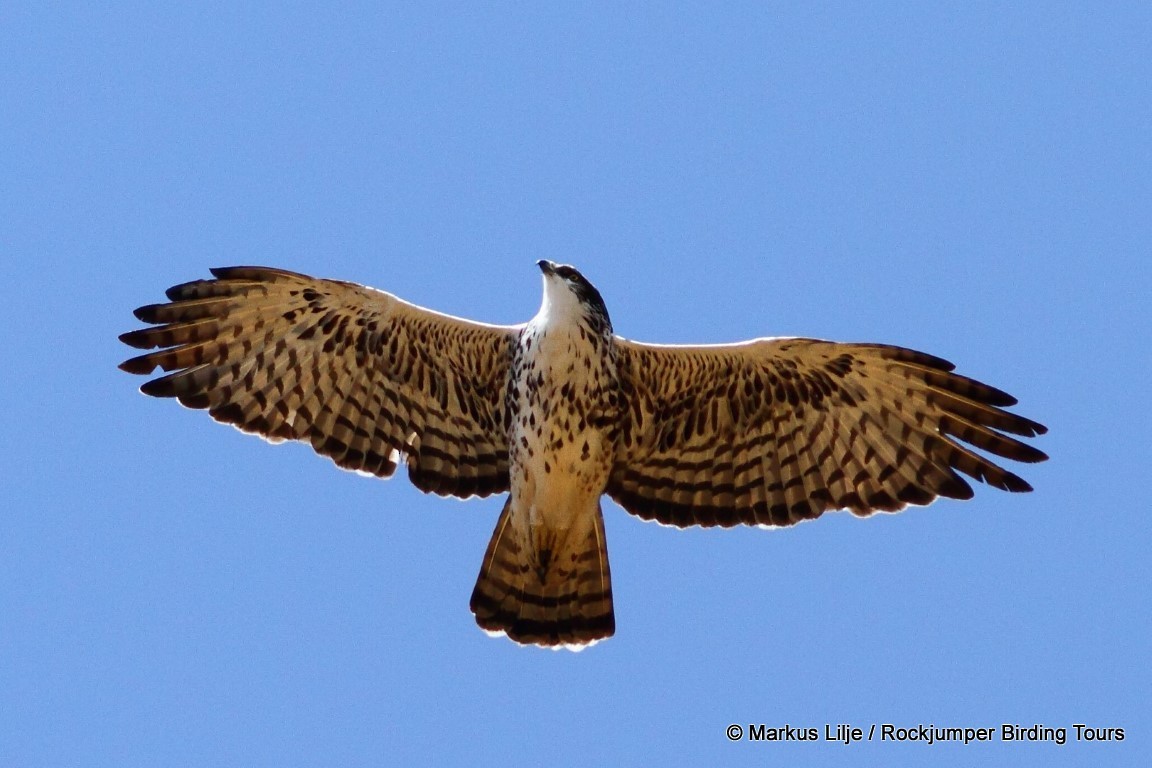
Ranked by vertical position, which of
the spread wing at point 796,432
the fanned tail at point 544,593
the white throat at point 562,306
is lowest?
the fanned tail at point 544,593

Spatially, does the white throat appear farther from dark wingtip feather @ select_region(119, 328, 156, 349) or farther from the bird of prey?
dark wingtip feather @ select_region(119, 328, 156, 349)

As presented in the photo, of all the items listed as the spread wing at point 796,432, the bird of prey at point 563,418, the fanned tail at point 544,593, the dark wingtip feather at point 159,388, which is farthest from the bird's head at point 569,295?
the dark wingtip feather at point 159,388

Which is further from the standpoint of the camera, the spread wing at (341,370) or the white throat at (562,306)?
the spread wing at (341,370)

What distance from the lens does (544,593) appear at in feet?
39.3

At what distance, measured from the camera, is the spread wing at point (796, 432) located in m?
11.7

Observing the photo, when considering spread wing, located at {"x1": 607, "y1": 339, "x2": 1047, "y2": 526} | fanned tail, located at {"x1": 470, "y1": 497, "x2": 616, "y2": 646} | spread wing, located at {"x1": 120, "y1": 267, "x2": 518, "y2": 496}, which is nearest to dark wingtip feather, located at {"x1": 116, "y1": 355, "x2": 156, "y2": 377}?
spread wing, located at {"x1": 120, "y1": 267, "x2": 518, "y2": 496}

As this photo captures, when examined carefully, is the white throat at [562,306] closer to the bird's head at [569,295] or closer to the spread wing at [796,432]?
the bird's head at [569,295]

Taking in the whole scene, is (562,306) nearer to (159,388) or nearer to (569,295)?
(569,295)

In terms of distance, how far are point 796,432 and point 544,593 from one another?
5.87 feet

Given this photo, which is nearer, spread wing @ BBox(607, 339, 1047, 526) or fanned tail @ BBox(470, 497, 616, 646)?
spread wing @ BBox(607, 339, 1047, 526)

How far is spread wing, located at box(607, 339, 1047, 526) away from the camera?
1173 cm

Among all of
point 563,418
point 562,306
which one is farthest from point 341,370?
point 562,306

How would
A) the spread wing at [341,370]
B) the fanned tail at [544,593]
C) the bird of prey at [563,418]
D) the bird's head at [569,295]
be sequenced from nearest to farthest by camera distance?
1. the bird's head at [569,295]
2. the bird of prey at [563,418]
3. the spread wing at [341,370]
4. the fanned tail at [544,593]

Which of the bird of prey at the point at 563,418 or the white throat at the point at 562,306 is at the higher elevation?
the white throat at the point at 562,306
